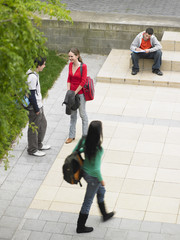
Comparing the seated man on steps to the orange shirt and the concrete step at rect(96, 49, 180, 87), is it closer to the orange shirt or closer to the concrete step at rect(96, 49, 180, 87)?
the orange shirt

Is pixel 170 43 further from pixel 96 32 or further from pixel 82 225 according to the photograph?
pixel 82 225

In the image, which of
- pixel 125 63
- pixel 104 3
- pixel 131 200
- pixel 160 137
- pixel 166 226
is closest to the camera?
pixel 166 226

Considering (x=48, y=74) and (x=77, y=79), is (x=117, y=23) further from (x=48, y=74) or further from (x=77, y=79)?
(x=77, y=79)

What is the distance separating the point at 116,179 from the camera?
26.3 feet

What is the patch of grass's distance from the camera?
11.9m

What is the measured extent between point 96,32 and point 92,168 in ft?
27.4

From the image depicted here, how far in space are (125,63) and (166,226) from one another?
6892 millimetres

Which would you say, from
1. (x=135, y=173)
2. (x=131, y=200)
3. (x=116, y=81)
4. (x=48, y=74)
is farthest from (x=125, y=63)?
(x=131, y=200)

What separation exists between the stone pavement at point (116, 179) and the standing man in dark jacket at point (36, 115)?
0.71 feet

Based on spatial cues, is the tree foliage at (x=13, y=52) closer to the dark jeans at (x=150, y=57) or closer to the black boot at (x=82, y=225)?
the black boot at (x=82, y=225)

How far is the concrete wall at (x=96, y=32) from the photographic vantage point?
13.6 m

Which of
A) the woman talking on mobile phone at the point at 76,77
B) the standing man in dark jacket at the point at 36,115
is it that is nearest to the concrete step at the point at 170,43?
the woman talking on mobile phone at the point at 76,77

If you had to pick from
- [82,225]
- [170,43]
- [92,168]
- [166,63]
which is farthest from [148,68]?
[92,168]

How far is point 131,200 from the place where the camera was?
7.47 meters
